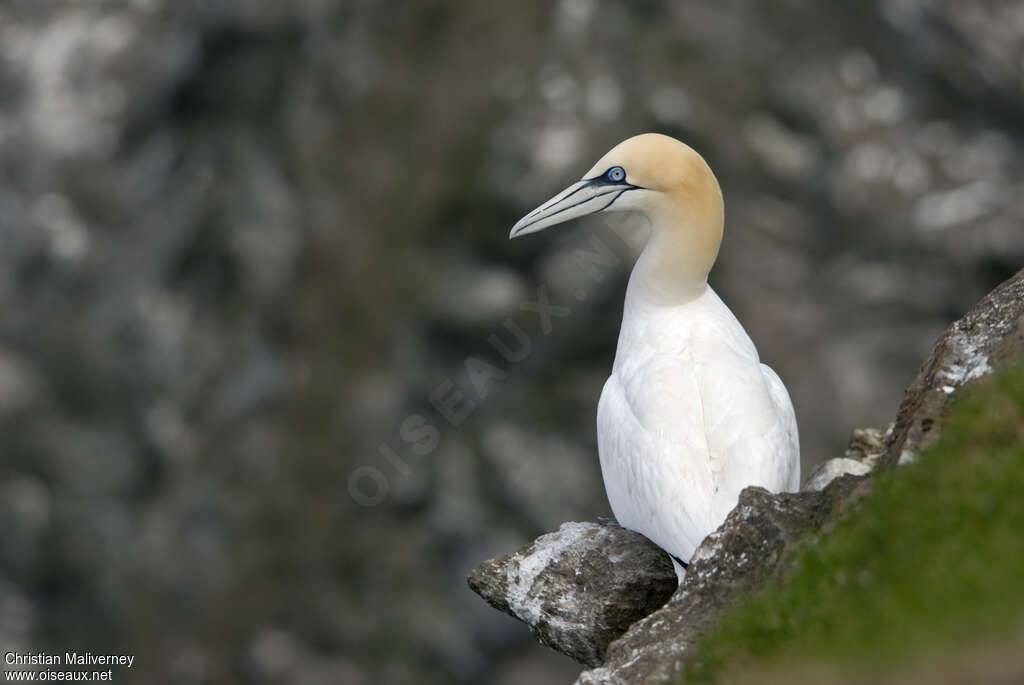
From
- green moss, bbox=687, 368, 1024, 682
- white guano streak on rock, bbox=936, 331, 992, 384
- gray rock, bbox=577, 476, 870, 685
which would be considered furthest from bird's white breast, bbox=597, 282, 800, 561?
green moss, bbox=687, 368, 1024, 682

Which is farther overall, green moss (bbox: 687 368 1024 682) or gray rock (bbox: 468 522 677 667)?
gray rock (bbox: 468 522 677 667)

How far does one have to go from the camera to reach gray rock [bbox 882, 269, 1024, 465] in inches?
166

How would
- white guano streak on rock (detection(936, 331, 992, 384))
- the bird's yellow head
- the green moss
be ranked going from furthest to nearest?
1. the bird's yellow head
2. white guano streak on rock (detection(936, 331, 992, 384))
3. the green moss

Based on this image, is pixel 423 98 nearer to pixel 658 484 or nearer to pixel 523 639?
pixel 523 639

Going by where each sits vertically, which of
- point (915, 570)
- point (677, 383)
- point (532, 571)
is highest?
point (677, 383)

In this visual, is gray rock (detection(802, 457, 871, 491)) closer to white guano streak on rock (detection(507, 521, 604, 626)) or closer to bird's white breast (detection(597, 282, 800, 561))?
bird's white breast (detection(597, 282, 800, 561))

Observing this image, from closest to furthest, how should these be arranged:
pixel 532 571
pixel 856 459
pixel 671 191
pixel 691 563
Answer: pixel 691 563
pixel 532 571
pixel 856 459
pixel 671 191

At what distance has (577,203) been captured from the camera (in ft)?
24.1

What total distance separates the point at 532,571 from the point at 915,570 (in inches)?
115

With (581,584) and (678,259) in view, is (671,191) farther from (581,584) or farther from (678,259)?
(581,584)

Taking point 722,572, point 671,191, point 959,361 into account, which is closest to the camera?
point 722,572

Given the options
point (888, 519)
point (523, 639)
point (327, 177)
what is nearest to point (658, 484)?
point (888, 519)

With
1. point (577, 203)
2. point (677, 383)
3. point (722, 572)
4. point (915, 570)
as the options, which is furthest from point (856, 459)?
point (915, 570)

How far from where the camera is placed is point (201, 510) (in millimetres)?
22656
